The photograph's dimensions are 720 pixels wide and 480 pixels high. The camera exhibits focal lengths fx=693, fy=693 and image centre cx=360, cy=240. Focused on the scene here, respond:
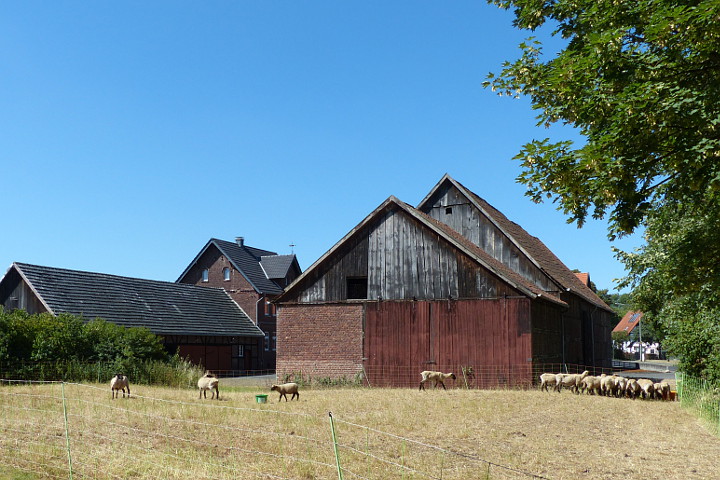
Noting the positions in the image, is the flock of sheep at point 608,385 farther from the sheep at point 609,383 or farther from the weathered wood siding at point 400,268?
the weathered wood siding at point 400,268

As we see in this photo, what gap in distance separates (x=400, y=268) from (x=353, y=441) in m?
15.5

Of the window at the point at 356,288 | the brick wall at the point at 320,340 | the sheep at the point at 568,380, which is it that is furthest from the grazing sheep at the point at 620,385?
the window at the point at 356,288

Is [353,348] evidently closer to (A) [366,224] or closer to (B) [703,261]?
(A) [366,224]

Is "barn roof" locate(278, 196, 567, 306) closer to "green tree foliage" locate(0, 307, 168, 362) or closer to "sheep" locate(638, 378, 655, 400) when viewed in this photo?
"sheep" locate(638, 378, 655, 400)

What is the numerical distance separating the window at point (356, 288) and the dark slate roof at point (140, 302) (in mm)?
14318

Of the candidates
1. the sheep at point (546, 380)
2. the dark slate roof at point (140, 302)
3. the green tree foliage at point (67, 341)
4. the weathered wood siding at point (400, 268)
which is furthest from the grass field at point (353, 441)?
the dark slate roof at point (140, 302)

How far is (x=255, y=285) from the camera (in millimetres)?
51938

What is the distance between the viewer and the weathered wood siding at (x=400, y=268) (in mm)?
26734

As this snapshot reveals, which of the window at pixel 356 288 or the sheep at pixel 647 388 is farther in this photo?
the window at pixel 356 288

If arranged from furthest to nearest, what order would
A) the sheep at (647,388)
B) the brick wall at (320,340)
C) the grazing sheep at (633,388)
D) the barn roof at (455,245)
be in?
the brick wall at (320,340) < the barn roof at (455,245) < the grazing sheep at (633,388) < the sheep at (647,388)

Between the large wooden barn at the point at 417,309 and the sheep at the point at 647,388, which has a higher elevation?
the large wooden barn at the point at 417,309

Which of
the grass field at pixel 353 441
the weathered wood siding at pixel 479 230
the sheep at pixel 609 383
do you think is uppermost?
the weathered wood siding at pixel 479 230

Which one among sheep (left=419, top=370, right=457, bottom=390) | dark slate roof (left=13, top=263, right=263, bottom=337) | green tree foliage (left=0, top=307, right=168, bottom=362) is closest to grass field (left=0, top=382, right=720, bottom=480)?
sheep (left=419, top=370, right=457, bottom=390)

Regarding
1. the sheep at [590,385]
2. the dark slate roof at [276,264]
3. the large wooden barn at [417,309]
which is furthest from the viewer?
the dark slate roof at [276,264]
